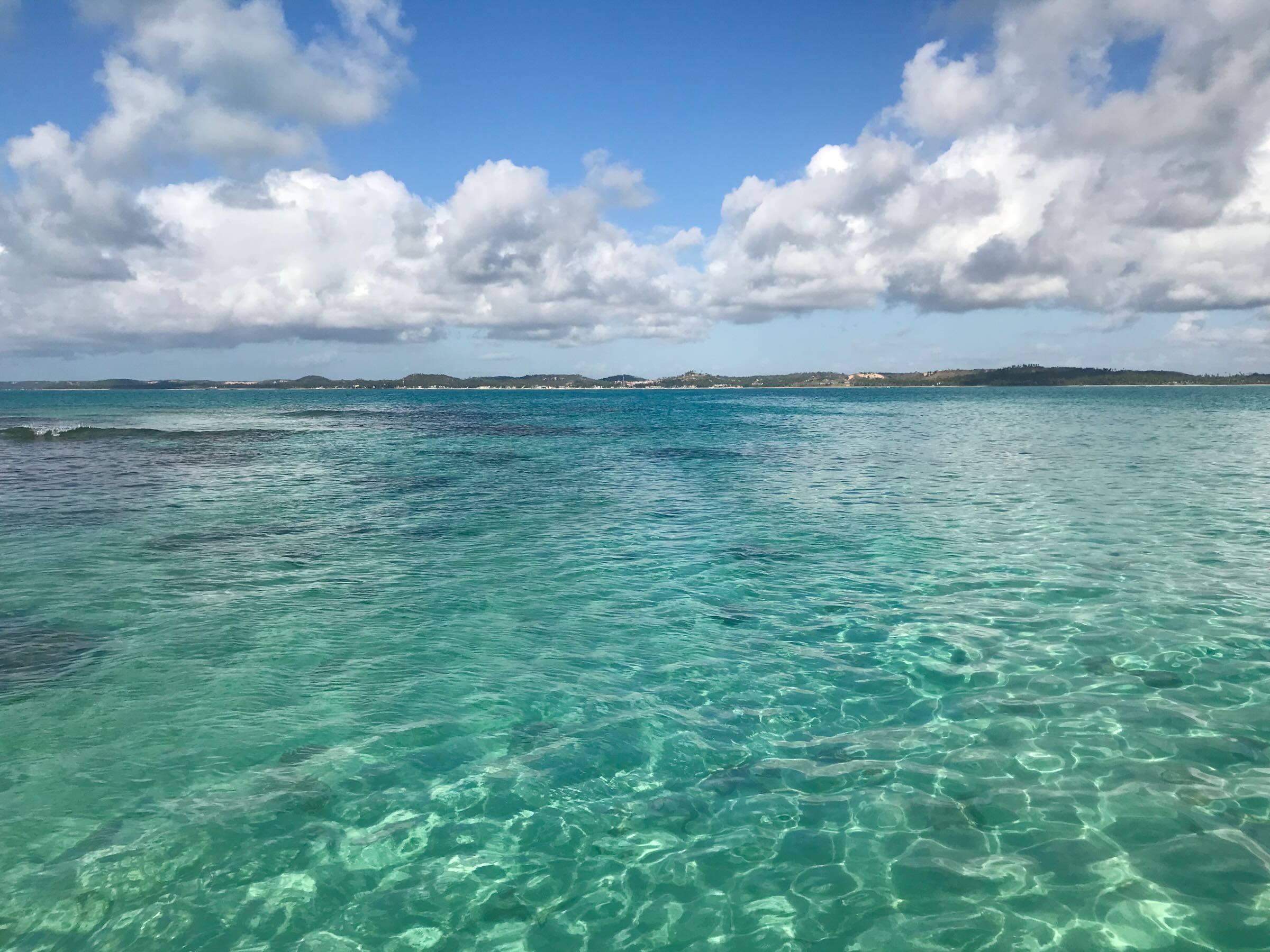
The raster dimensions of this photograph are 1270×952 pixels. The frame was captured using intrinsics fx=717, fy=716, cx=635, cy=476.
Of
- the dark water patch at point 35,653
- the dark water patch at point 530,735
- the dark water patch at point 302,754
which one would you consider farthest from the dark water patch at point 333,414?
the dark water patch at point 530,735

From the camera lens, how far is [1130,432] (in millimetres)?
67438

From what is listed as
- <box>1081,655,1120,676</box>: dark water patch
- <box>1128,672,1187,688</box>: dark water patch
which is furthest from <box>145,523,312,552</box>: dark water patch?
<box>1128,672,1187,688</box>: dark water patch

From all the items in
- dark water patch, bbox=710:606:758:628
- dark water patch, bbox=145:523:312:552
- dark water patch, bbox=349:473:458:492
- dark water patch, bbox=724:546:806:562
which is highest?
dark water patch, bbox=349:473:458:492

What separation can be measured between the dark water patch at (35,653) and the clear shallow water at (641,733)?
0.49ft

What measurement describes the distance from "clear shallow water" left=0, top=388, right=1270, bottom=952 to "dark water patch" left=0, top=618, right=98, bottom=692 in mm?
149

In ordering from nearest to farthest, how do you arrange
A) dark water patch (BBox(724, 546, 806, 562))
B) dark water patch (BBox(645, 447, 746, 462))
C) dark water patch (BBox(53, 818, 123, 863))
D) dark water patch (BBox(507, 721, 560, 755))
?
dark water patch (BBox(53, 818, 123, 863))
dark water patch (BBox(507, 721, 560, 755))
dark water patch (BBox(724, 546, 806, 562))
dark water patch (BBox(645, 447, 746, 462))

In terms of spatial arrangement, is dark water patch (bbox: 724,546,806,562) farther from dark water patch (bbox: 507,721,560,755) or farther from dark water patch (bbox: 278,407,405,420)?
dark water patch (bbox: 278,407,405,420)

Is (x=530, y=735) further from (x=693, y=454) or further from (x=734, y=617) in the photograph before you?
(x=693, y=454)

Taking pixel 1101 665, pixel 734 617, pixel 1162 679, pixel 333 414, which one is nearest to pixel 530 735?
pixel 734 617

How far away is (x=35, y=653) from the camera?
14.6m

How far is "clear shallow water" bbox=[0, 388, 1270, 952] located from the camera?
764 centimetres

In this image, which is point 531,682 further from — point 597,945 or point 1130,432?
point 1130,432

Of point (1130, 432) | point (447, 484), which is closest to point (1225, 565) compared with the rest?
point (447, 484)

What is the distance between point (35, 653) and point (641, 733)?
1276 cm
